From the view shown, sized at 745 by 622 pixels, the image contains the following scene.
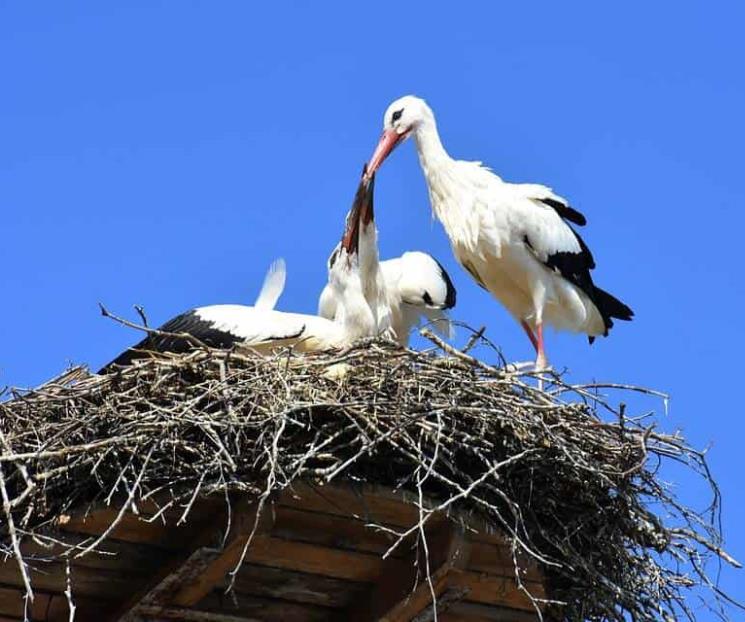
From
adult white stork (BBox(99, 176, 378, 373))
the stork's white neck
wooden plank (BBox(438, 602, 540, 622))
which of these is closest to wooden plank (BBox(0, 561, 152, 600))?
wooden plank (BBox(438, 602, 540, 622))

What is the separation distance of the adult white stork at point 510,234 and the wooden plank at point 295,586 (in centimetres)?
278

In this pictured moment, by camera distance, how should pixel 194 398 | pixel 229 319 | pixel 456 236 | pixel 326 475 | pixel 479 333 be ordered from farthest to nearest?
1. pixel 456 236
2. pixel 229 319
3. pixel 479 333
4. pixel 194 398
5. pixel 326 475

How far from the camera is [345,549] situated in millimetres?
5137

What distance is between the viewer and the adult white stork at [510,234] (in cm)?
796

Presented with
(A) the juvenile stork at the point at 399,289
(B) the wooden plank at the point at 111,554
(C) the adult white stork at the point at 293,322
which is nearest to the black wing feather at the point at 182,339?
(C) the adult white stork at the point at 293,322

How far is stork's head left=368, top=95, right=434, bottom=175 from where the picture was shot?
809 cm

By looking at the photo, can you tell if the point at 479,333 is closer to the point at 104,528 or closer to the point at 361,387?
the point at 361,387

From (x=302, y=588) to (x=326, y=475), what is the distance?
A: 553 mm

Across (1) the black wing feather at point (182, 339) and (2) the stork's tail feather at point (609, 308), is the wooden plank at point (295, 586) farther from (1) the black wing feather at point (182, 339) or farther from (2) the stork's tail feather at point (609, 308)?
(2) the stork's tail feather at point (609, 308)

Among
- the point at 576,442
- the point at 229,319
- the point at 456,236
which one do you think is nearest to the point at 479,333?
the point at 576,442

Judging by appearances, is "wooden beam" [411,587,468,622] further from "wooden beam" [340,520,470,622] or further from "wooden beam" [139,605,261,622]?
"wooden beam" [139,605,261,622]

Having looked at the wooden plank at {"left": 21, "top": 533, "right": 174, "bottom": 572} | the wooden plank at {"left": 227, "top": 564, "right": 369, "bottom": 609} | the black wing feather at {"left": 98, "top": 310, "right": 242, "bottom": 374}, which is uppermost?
the black wing feather at {"left": 98, "top": 310, "right": 242, "bottom": 374}

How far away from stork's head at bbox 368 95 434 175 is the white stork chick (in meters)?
0.56

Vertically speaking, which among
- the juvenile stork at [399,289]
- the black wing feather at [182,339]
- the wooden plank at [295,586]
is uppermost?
the juvenile stork at [399,289]
